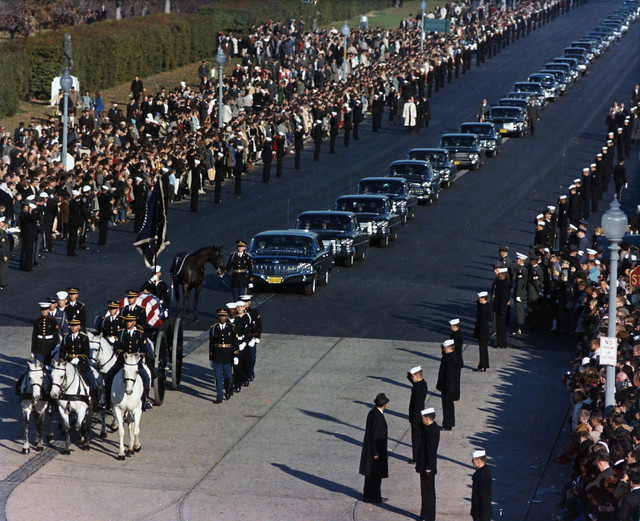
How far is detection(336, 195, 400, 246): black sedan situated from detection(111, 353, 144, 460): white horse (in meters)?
18.6

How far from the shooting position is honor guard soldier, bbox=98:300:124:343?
2345 centimetres

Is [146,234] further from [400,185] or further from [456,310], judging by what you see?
[400,185]

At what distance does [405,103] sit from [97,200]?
76.4ft

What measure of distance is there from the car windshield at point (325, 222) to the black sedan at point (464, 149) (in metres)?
15.5

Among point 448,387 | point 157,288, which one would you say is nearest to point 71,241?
point 157,288

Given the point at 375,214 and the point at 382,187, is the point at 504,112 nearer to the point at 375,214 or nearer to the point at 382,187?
the point at 382,187

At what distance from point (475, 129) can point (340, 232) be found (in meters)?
19.8

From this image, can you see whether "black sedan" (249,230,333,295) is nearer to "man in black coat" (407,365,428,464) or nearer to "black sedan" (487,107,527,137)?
"man in black coat" (407,365,428,464)

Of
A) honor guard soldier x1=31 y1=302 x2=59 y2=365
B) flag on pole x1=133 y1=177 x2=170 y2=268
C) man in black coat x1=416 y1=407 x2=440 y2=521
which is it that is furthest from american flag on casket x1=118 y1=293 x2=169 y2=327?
man in black coat x1=416 y1=407 x2=440 y2=521

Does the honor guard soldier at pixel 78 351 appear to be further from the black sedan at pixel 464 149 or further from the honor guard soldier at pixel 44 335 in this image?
the black sedan at pixel 464 149

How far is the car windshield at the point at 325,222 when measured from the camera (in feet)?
123

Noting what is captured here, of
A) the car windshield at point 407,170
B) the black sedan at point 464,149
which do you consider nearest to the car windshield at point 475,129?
the black sedan at point 464,149

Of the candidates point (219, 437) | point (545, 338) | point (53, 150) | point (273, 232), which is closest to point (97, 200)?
point (53, 150)

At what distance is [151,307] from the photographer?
24.4 m
